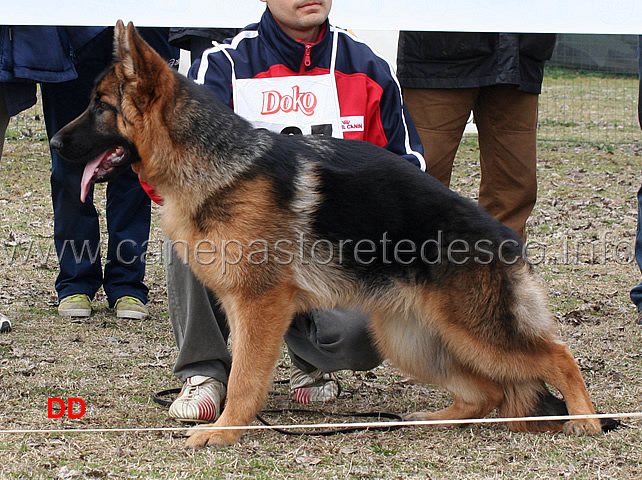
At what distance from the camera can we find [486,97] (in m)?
5.32

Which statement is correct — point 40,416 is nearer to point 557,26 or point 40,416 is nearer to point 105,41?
point 105,41

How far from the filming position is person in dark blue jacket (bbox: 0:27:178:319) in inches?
201

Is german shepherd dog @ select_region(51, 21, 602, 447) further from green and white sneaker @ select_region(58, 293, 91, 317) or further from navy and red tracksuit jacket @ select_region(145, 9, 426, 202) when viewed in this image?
green and white sneaker @ select_region(58, 293, 91, 317)

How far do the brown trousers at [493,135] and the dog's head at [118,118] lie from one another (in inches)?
96.0

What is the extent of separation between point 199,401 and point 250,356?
1.68 feet

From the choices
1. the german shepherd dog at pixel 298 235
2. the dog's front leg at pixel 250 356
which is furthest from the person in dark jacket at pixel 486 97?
the dog's front leg at pixel 250 356

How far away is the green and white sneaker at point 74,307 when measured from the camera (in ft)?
17.3

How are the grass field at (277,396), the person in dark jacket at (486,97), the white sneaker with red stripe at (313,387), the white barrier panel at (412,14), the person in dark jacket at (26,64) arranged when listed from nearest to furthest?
the grass field at (277,396), the white sneaker with red stripe at (313,387), the person in dark jacket at (26,64), the white barrier panel at (412,14), the person in dark jacket at (486,97)

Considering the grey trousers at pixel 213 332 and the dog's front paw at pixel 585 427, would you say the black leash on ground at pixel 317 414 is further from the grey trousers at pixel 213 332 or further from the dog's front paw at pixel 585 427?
the dog's front paw at pixel 585 427

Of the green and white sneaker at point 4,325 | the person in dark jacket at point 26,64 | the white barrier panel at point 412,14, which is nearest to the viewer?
the person in dark jacket at point 26,64

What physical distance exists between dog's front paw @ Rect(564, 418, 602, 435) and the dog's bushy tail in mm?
74

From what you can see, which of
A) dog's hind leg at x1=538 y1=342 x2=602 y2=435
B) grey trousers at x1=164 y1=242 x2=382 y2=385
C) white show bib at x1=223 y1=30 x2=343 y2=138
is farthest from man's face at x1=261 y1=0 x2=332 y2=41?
dog's hind leg at x1=538 y1=342 x2=602 y2=435

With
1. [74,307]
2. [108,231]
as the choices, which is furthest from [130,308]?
[108,231]

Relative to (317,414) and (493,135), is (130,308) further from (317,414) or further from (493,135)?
(493,135)
